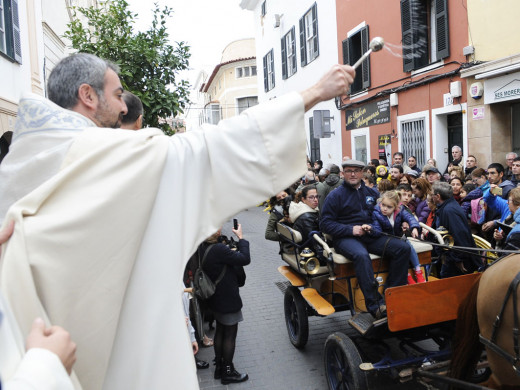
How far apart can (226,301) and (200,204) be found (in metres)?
3.24

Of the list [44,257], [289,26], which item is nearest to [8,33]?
[44,257]

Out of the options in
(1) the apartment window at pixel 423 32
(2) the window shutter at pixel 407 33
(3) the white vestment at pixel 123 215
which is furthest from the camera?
(2) the window shutter at pixel 407 33

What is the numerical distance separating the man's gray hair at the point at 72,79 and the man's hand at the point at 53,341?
0.77m

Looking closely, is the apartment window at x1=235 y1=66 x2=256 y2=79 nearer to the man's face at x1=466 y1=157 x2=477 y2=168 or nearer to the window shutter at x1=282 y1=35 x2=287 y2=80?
the window shutter at x1=282 y1=35 x2=287 y2=80

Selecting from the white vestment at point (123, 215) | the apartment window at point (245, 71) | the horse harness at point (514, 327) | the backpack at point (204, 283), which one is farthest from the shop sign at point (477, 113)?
the apartment window at point (245, 71)

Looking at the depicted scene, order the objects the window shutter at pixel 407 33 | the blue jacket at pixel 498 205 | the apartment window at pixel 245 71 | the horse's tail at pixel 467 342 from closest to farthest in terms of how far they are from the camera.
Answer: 1. the horse's tail at pixel 467 342
2. the blue jacket at pixel 498 205
3. the window shutter at pixel 407 33
4. the apartment window at pixel 245 71

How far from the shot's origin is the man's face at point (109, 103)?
1554 mm

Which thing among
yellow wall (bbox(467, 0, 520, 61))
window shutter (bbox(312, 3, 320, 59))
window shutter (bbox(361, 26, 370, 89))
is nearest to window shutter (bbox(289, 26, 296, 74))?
window shutter (bbox(312, 3, 320, 59))

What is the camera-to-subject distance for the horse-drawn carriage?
351 cm

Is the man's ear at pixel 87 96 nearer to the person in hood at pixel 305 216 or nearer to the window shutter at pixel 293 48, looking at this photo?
the person in hood at pixel 305 216

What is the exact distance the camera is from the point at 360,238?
457 centimetres

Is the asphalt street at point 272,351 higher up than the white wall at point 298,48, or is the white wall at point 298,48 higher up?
the white wall at point 298,48

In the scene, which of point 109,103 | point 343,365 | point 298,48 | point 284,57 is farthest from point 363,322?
point 284,57

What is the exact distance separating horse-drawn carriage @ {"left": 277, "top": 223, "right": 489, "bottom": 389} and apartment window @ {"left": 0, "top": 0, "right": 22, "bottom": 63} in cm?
746
